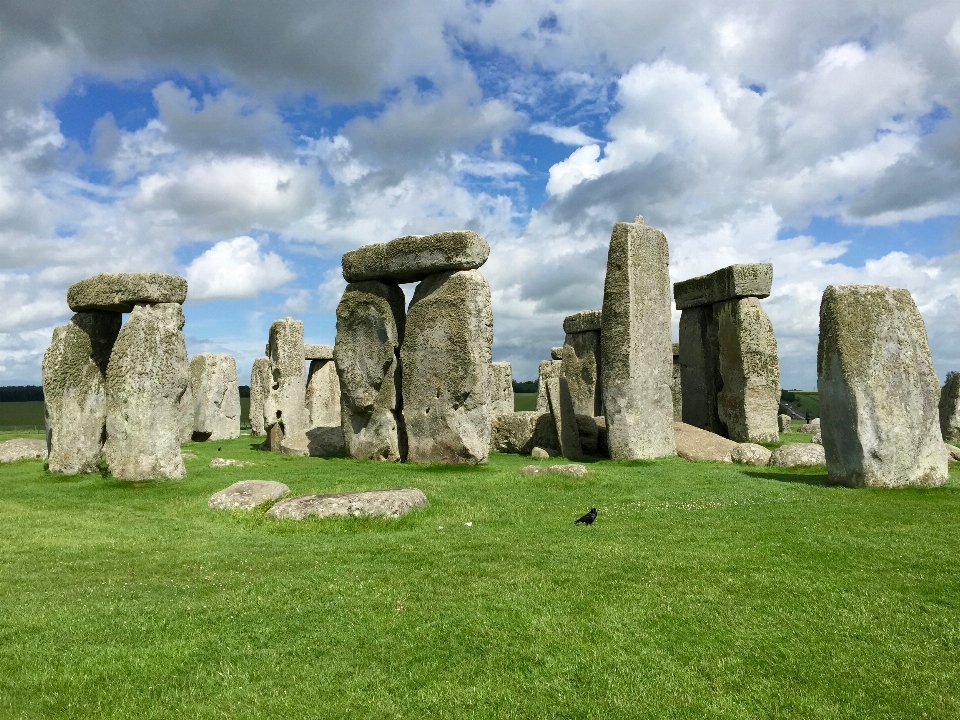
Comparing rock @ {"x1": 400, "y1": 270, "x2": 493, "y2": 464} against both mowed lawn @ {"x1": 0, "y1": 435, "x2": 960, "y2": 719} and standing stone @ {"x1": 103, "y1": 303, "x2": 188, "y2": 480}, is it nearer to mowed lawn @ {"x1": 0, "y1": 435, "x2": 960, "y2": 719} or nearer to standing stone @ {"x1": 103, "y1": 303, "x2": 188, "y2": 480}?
standing stone @ {"x1": 103, "y1": 303, "x2": 188, "y2": 480}

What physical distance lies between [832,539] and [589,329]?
16.2m

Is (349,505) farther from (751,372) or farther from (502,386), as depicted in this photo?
(502,386)

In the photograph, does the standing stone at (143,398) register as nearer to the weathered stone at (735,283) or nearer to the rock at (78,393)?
the rock at (78,393)

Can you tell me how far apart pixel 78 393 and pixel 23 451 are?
4727 millimetres

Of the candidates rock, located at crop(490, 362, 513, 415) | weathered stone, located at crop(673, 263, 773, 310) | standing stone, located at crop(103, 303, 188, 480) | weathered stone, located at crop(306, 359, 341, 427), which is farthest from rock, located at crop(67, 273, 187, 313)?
rock, located at crop(490, 362, 513, 415)

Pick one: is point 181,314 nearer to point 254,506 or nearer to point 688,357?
point 254,506

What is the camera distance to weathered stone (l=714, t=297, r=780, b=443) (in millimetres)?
18438

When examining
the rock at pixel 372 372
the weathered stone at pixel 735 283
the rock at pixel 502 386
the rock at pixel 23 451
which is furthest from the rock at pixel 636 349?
the rock at pixel 23 451

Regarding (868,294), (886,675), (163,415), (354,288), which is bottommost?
(886,675)

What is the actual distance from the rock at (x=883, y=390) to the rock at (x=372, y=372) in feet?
28.6

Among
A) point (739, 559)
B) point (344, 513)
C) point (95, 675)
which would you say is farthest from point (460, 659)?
point (344, 513)

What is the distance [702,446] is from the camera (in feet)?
50.2

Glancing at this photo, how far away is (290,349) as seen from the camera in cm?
2109

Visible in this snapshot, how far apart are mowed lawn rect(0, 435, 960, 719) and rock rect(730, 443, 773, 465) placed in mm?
4833
